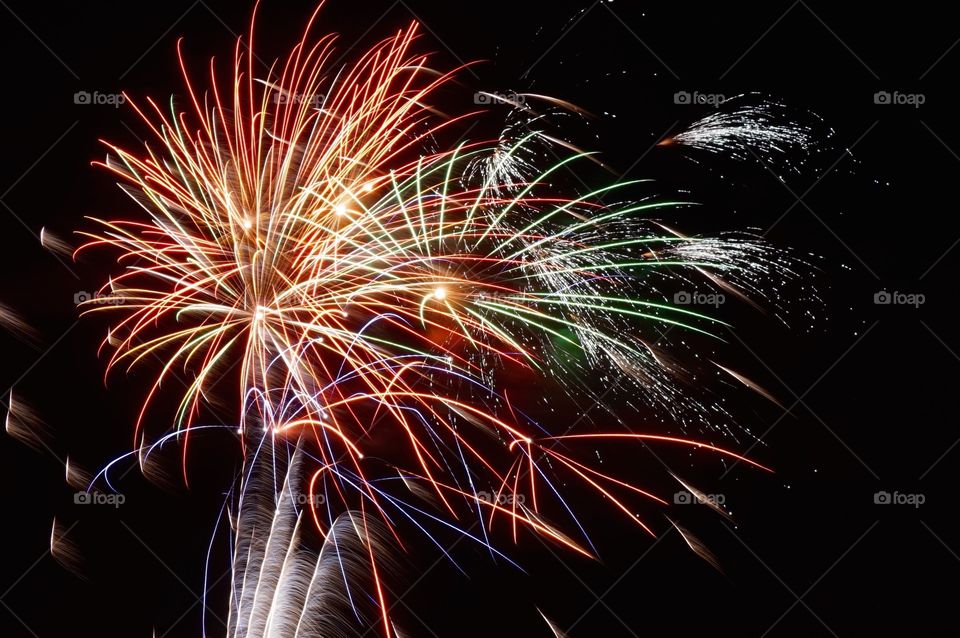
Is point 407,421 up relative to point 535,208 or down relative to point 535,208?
down

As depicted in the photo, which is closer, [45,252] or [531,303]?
[531,303]

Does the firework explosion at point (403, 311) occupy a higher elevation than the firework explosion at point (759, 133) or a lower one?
lower

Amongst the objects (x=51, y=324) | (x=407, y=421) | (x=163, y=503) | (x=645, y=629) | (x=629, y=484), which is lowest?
(x=645, y=629)

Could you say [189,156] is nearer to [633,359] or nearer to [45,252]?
[45,252]

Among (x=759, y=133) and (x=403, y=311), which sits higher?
(x=759, y=133)

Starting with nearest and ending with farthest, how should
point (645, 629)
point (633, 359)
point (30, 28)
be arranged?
point (633, 359)
point (645, 629)
point (30, 28)

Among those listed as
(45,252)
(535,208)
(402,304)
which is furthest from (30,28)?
(535,208)

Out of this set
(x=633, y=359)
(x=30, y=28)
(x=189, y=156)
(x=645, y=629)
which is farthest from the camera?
(x=30, y=28)

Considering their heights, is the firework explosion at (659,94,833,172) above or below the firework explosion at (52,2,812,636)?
above
